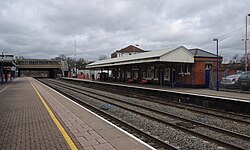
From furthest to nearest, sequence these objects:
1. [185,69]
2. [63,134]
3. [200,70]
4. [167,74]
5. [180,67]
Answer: [167,74]
[180,67]
[185,69]
[200,70]
[63,134]

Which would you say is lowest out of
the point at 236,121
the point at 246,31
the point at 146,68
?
the point at 236,121

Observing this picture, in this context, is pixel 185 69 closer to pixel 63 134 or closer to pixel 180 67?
pixel 180 67

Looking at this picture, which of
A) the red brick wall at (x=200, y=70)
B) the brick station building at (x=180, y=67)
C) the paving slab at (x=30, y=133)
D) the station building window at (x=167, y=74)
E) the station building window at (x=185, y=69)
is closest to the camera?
the paving slab at (x=30, y=133)

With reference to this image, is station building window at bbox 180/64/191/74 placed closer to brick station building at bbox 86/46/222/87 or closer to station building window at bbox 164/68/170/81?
brick station building at bbox 86/46/222/87

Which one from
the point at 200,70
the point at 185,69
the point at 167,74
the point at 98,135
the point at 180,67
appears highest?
the point at 180,67

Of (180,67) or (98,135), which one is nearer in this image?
(98,135)

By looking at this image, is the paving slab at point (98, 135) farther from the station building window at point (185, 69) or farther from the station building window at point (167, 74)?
the station building window at point (167, 74)

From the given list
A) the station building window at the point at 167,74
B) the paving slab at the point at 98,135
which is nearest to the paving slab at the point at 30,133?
the paving slab at the point at 98,135

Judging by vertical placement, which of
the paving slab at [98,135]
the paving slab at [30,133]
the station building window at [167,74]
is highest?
the station building window at [167,74]

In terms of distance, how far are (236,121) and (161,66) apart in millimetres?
21123

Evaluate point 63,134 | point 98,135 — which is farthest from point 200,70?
point 63,134

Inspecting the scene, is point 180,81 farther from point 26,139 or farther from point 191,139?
point 26,139

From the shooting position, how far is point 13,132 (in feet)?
22.3

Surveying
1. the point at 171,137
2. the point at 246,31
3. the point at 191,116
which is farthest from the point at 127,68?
the point at 171,137
